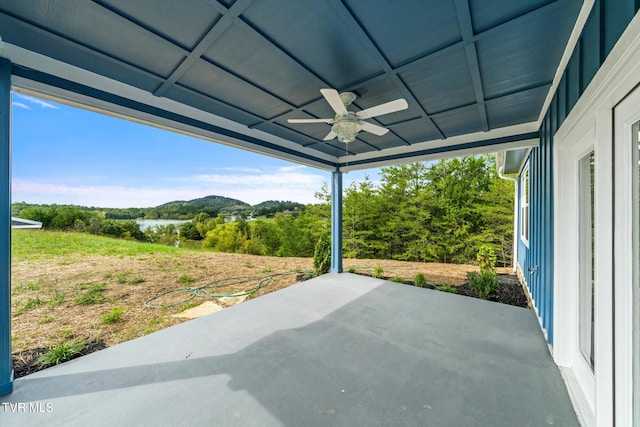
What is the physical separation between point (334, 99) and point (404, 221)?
6832 mm

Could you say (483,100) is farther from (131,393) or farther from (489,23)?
(131,393)

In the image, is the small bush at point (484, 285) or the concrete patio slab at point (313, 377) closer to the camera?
the concrete patio slab at point (313, 377)

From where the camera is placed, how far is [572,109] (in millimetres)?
1859

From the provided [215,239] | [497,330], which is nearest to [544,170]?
[497,330]

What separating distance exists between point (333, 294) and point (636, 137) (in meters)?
4.07

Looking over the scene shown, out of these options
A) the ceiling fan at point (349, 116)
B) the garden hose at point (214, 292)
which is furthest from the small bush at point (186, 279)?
the ceiling fan at point (349, 116)

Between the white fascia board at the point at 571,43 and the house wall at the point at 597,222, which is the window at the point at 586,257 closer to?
the house wall at the point at 597,222

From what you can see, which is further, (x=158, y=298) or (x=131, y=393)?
(x=158, y=298)

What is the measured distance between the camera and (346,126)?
2707 millimetres

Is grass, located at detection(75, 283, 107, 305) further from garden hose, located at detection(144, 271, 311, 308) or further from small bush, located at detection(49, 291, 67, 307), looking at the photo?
garden hose, located at detection(144, 271, 311, 308)

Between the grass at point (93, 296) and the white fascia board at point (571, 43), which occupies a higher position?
the white fascia board at point (571, 43)

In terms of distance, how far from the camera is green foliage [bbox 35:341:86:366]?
245 centimetres

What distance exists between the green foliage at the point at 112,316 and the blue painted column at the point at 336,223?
428 cm

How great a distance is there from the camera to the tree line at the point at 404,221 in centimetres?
709
